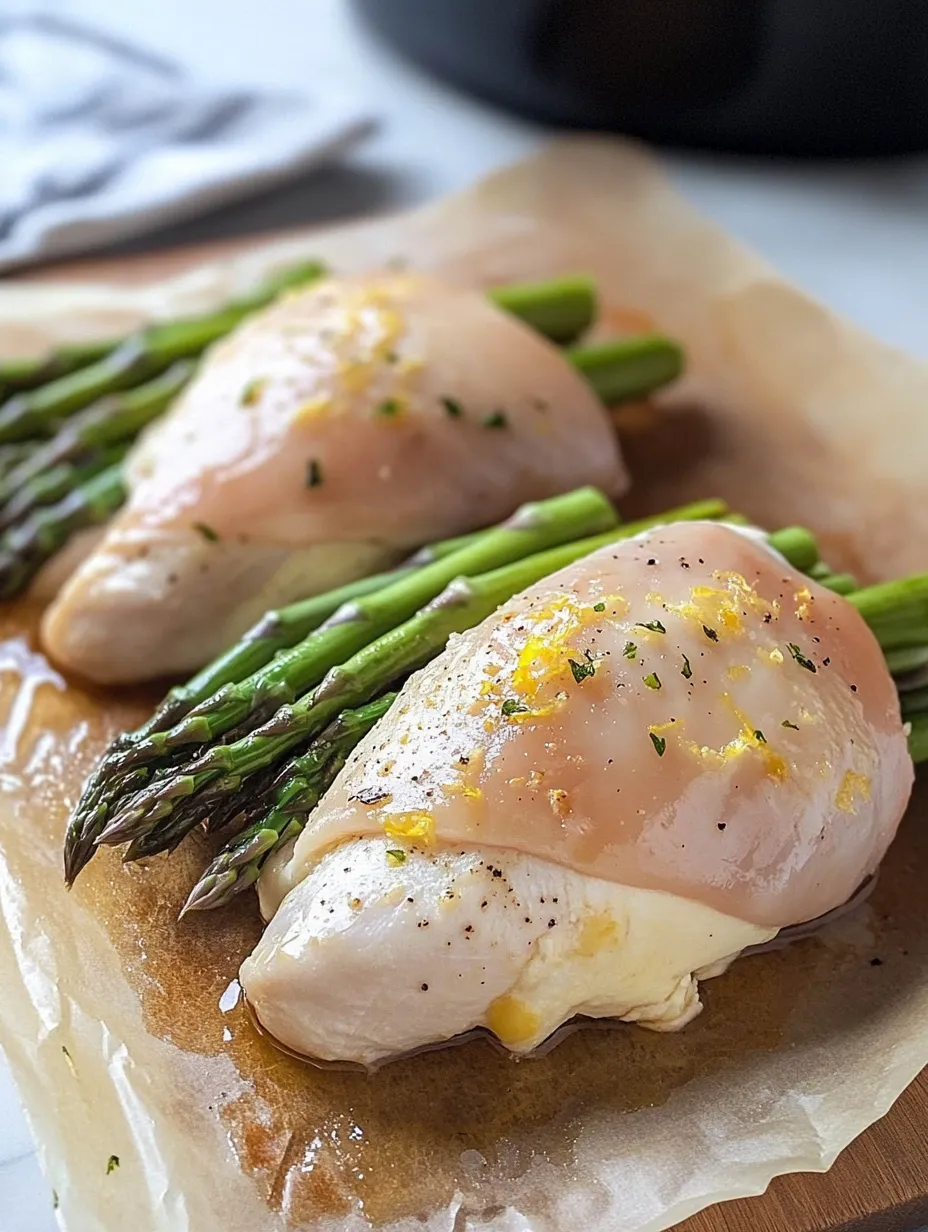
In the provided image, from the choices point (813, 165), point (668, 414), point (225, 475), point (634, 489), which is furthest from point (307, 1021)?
point (813, 165)

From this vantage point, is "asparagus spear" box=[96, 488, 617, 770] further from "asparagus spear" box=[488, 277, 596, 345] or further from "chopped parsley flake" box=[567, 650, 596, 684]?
"asparagus spear" box=[488, 277, 596, 345]

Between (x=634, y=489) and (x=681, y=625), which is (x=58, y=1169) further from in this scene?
(x=634, y=489)

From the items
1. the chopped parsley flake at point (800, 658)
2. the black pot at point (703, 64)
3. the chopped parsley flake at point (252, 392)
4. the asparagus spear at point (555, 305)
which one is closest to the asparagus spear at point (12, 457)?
the chopped parsley flake at point (252, 392)

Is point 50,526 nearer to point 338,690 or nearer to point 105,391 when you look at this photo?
point 105,391

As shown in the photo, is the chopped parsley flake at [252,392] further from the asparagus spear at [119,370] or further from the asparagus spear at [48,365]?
the asparagus spear at [48,365]

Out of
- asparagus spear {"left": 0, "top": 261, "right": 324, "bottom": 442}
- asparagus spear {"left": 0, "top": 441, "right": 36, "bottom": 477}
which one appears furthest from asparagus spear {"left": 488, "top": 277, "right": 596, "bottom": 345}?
asparagus spear {"left": 0, "top": 441, "right": 36, "bottom": 477}

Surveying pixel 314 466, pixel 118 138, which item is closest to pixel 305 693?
pixel 314 466
